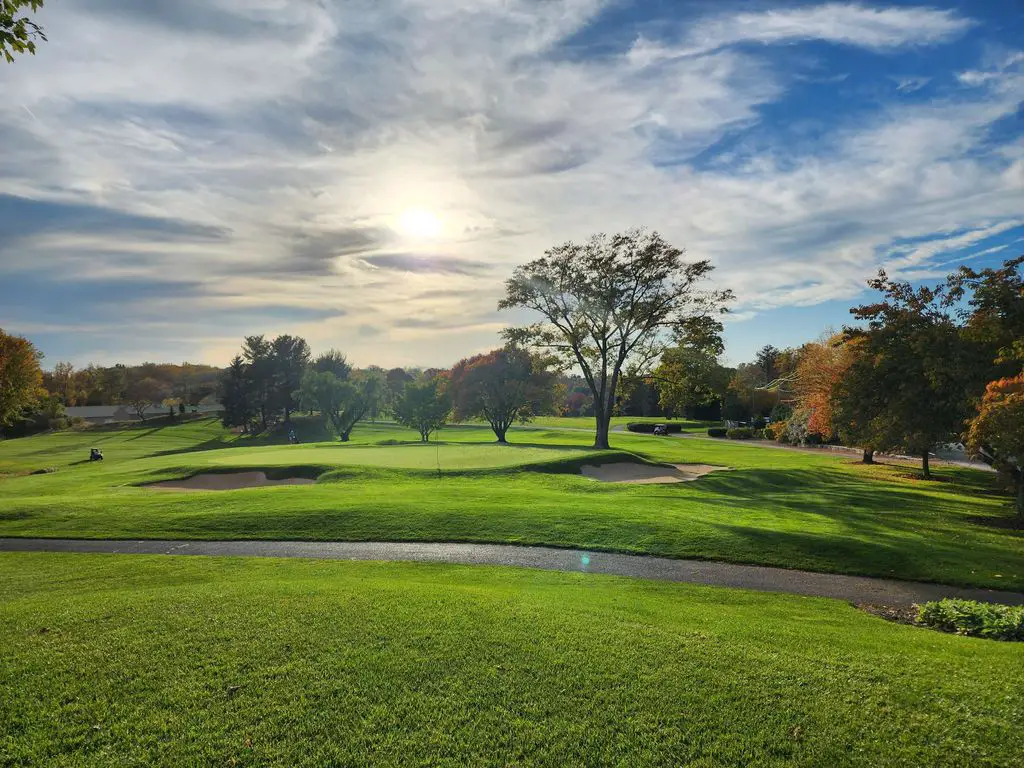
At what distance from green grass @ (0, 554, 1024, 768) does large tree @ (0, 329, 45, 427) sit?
5970 centimetres

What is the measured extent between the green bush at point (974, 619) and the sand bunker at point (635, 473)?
19734mm

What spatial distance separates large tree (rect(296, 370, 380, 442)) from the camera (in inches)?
2832

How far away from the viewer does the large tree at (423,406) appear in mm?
61844

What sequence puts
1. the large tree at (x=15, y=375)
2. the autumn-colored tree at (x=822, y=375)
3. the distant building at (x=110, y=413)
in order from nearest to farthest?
the autumn-colored tree at (x=822, y=375) < the large tree at (x=15, y=375) < the distant building at (x=110, y=413)

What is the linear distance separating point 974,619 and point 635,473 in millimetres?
23157

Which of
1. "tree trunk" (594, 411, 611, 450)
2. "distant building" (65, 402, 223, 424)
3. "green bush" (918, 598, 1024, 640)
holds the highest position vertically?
"tree trunk" (594, 411, 611, 450)

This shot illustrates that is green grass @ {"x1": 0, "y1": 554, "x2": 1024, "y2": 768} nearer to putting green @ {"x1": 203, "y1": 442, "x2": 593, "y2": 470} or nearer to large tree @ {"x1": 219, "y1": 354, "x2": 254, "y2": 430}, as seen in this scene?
putting green @ {"x1": 203, "y1": 442, "x2": 593, "y2": 470}

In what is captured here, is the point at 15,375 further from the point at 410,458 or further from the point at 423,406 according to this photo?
the point at 410,458

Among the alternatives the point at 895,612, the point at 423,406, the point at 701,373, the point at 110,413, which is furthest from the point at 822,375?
the point at 110,413

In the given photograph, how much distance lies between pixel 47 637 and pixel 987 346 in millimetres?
30938

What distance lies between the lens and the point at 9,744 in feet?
17.5

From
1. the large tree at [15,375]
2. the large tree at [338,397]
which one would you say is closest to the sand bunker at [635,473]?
the large tree at [338,397]

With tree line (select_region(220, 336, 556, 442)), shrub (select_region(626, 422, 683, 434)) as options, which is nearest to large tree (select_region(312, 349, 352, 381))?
tree line (select_region(220, 336, 556, 442))

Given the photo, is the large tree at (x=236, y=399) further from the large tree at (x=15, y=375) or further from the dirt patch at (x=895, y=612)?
the dirt patch at (x=895, y=612)
